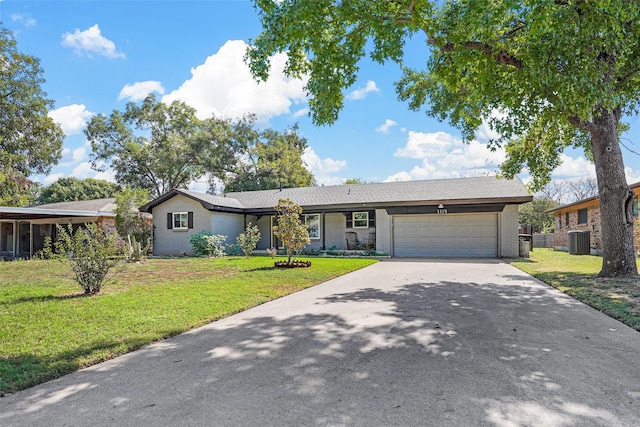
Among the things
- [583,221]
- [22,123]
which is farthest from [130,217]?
[583,221]

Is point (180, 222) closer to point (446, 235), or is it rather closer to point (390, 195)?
point (390, 195)

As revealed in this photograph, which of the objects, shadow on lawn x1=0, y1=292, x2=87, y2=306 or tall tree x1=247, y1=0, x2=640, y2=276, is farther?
shadow on lawn x1=0, y1=292, x2=87, y2=306

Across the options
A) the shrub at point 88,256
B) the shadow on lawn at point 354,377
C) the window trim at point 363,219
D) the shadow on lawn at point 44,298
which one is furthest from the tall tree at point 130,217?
the shadow on lawn at point 354,377

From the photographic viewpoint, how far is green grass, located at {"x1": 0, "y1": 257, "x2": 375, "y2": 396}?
3811 millimetres

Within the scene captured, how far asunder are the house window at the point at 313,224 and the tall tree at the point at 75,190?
29.2 metres

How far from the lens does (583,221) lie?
65.5 feet

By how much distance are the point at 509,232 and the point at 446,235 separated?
2584 millimetres

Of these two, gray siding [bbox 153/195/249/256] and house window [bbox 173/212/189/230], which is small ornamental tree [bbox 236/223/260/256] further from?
house window [bbox 173/212/189/230]

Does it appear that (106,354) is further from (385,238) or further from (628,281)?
(385,238)

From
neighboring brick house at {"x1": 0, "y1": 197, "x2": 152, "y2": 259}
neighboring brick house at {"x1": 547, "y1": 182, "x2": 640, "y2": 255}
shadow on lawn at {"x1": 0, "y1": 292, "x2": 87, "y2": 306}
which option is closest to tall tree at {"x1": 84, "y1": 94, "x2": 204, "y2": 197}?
neighboring brick house at {"x1": 0, "y1": 197, "x2": 152, "y2": 259}

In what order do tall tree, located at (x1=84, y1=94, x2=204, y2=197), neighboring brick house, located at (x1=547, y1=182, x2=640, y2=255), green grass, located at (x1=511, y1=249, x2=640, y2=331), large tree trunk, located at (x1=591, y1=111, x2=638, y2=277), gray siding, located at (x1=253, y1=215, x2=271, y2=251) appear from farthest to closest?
tall tree, located at (x1=84, y1=94, x2=204, y2=197)
gray siding, located at (x1=253, y1=215, x2=271, y2=251)
neighboring brick house, located at (x1=547, y1=182, x2=640, y2=255)
large tree trunk, located at (x1=591, y1=111, x2=638, y2=277)
green grass, located at (x1=511, y1=249, x2=640, y2=331)

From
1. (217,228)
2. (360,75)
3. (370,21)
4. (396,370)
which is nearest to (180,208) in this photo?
(217,228)

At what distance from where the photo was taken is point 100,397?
2.92 metres

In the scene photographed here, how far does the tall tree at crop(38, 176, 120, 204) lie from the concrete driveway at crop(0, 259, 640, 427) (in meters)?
41.6
